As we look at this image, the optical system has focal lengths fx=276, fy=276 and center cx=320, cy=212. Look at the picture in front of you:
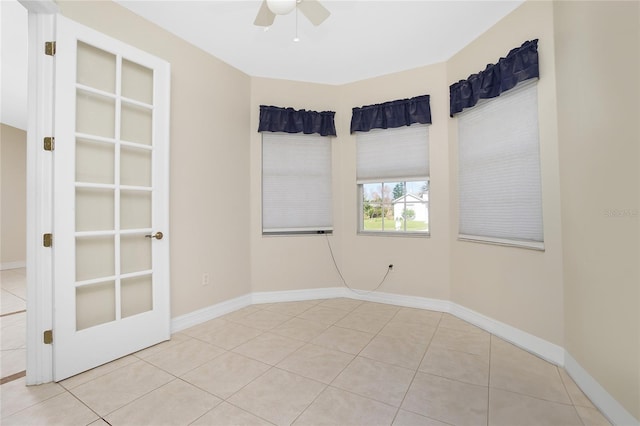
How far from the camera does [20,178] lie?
581cm

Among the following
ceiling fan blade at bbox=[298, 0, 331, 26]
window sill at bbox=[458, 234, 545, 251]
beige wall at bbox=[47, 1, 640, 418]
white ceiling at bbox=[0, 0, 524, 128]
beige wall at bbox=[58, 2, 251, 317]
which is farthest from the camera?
beige wall at bbox=[58, 2, 251, 317]

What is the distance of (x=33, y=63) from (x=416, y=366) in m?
3.34

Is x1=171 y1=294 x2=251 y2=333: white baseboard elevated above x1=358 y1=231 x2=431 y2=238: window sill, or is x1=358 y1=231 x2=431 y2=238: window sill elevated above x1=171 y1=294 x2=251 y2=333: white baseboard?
x1=358 y1=231 x2=431 y2=238: window sill

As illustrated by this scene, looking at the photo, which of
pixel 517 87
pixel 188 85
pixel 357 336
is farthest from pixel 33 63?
pixel 517 87

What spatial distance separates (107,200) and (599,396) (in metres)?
3.48

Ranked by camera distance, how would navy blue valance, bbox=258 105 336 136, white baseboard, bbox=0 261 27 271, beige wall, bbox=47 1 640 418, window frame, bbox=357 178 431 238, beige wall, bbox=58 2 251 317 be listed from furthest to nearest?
white baseboard, bbox=0 261 27 271 → navy blue valance, bbox=258 105 336 136 → window frame, bbox=357 178 431 238 → beige wall, bbox=58 2 251 317 → beige wall, bbox=47 1 640 418

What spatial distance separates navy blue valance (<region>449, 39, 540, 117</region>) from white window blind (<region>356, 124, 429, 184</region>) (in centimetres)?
47

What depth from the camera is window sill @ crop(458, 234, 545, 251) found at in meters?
2.19

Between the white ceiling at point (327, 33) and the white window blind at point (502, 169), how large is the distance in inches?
30.2

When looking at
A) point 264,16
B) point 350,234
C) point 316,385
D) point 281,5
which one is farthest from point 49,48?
point 350,234

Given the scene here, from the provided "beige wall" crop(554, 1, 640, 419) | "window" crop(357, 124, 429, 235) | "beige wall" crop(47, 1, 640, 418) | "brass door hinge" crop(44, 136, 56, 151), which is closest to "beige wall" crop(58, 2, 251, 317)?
"beige wall" crop(47, 1, 640, 418)

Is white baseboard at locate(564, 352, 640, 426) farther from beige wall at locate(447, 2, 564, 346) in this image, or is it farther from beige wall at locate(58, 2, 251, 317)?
beige wall at locate(58, 2, 251, 317)

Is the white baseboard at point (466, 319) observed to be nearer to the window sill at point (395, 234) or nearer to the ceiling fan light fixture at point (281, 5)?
the window sill at point (395, 234)

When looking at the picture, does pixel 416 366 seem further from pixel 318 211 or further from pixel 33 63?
pixel 33 63
